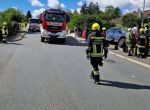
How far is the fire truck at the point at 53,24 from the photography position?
1337 inches

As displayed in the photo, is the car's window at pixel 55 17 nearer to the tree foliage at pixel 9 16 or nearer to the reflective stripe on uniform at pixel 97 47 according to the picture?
the tree foliage at pixel 9 16

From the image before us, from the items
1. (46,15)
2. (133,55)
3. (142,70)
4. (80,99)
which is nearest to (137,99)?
(80,99)

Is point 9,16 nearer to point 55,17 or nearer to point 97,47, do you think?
point 55,17

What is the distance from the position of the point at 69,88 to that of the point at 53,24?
22605 millimetres

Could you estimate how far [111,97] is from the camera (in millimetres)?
10477

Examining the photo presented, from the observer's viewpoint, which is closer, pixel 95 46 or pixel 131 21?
pixel 95 46

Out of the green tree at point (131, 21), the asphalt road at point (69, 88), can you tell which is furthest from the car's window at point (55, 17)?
the green tree at point (131, 21)

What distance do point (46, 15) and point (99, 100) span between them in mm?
24759

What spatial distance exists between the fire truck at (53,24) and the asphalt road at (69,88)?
16466 mm

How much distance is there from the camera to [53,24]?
1335 inches

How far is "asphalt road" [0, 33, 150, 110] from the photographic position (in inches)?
371

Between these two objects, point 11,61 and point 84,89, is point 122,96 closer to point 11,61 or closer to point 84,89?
point 84,89

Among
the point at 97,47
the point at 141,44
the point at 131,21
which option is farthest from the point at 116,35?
the point at 131,21

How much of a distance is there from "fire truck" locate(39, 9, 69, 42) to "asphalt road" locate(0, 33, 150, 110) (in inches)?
648
